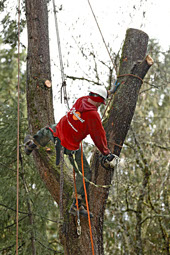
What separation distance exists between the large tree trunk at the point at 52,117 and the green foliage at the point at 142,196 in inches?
73.2

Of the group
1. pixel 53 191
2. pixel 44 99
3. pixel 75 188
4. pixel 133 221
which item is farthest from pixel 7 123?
pixel 133 221

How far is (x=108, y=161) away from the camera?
11.2 feet

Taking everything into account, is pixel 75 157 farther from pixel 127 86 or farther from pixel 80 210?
pixel 127 86

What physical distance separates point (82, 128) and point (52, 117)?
89 cm

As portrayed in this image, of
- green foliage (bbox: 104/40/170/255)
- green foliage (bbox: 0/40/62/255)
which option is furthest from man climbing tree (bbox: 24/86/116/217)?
green foliage (bbox: 104/40/170/255)

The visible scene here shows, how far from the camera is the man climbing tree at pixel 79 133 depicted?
10.6 feet

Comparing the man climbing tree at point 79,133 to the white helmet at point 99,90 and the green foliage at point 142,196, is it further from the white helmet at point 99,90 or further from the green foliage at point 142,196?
the green foliage at point 142,196

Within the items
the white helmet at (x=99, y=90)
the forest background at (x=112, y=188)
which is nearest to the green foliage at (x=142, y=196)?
the forest background at (x=112, y=188)

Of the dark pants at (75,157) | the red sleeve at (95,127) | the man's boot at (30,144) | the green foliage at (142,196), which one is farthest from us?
the green foliage at (142,196)

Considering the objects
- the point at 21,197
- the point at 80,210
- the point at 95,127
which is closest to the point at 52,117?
the point at 95,127

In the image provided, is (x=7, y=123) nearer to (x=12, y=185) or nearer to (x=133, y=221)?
(x=12, y=185)

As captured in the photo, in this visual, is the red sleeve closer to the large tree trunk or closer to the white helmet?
the white helmet

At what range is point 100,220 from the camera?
11.7ft

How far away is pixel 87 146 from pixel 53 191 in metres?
4.15
